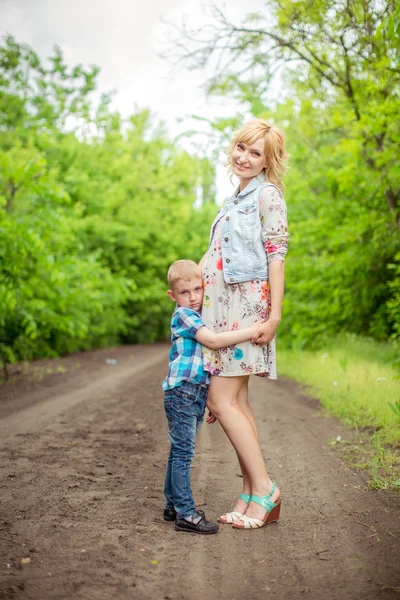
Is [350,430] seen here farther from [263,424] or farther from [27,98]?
[27,98]

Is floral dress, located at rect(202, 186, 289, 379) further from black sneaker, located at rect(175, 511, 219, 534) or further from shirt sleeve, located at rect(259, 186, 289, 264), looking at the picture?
black sneaker, located at rect(175, 511, 219, 534)

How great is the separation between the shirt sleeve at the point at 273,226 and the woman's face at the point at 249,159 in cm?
21

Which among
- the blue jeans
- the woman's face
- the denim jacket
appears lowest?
the blue jeans

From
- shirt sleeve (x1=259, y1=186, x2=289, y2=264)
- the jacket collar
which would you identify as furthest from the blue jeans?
the jacket collar

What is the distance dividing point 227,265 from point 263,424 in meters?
3.59

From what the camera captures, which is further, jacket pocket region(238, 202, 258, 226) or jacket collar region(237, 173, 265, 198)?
jacket collar region(237, 173, 265, 198)

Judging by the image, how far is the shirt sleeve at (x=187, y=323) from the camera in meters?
3.45

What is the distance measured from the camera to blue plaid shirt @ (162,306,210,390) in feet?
11.3

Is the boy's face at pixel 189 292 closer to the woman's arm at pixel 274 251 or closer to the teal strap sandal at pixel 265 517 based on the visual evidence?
the woman's arm at pixel 274 251

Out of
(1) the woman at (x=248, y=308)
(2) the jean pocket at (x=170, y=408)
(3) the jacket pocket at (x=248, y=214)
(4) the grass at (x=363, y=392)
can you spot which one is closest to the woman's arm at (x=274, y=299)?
(1) the woman at (x=248, y=308)

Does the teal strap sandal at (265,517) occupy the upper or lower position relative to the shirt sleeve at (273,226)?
lower

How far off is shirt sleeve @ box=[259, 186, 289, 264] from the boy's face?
0.45 meters

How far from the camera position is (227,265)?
3.55m

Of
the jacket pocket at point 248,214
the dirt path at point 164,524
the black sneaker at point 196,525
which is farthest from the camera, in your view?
the jacket pocket at point 248,214
